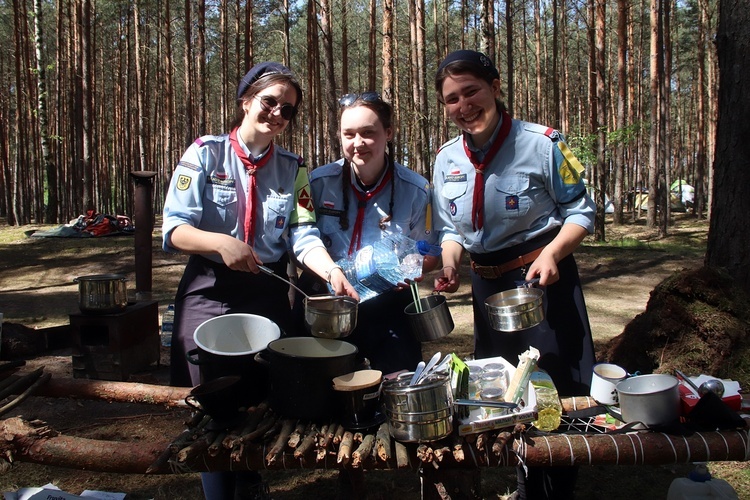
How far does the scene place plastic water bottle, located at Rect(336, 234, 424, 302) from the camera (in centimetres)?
235

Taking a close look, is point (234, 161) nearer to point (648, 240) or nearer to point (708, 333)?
point (708, 333)

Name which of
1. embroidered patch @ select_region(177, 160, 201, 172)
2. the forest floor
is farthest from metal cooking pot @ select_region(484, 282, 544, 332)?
the forest floor

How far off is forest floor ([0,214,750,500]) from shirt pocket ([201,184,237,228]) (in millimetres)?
1599

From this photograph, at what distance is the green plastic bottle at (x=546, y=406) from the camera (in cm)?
196

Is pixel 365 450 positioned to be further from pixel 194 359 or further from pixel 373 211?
pixel 373 211

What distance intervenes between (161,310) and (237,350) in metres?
5.88

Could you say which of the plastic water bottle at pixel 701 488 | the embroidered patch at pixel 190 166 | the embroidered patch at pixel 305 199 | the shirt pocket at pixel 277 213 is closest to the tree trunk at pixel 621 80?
the plastic water bottle at pixel 701 488

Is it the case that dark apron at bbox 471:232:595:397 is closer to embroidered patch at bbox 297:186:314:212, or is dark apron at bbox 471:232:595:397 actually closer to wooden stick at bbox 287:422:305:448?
embroidered patch at bbox 297:186:314:212

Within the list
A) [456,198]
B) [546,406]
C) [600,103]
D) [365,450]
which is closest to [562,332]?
[546,406]

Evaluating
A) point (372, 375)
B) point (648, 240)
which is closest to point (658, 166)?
point (648, 240)

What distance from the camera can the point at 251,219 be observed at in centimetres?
233

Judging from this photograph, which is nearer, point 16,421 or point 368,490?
point 16,421

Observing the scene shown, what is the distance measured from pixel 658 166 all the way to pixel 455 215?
14.2 m

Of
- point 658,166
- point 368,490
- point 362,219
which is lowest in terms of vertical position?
point 368,490
